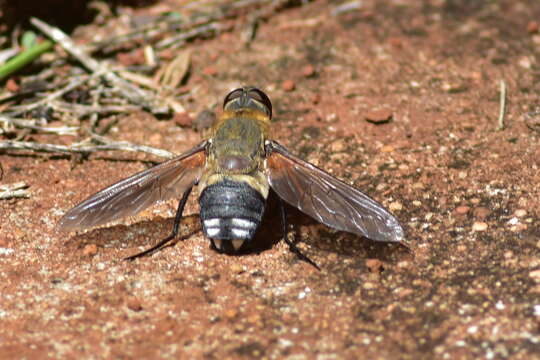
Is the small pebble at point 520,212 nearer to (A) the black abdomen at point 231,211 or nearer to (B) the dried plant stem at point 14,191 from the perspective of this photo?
(A) the black abdomen at point 231,211

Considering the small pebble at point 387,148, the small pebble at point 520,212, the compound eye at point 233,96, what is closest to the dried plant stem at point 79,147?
the compound eye at point 233,96

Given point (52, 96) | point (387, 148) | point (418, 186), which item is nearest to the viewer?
point (418, 186)

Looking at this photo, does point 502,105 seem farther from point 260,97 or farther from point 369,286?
point 369,286

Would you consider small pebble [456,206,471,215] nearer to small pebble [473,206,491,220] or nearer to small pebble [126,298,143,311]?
small pebble [473,206,491,220]

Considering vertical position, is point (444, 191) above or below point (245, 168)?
below

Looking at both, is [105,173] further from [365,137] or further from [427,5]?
[427,5]

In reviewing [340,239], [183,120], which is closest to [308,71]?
[183,120]

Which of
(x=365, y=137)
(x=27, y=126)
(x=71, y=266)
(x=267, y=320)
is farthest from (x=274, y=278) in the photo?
(x=27, y=126)
